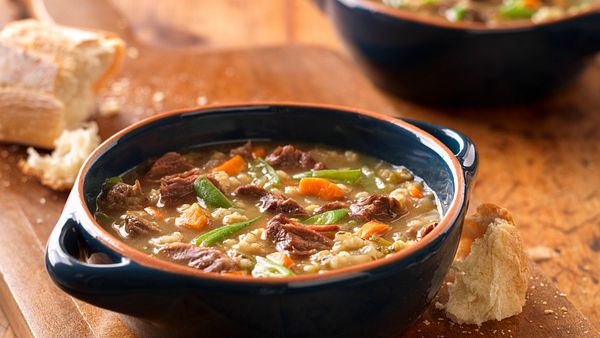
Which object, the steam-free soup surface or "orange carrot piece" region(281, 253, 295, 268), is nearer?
"orange carrot piece" region(281, 253, 295, 268)

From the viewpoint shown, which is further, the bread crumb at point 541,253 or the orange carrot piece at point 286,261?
the bread crumb at point 541,253

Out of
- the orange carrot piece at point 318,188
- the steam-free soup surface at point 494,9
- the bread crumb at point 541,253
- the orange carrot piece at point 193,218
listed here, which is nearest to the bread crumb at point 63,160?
the orange carrot piece at point 193,218

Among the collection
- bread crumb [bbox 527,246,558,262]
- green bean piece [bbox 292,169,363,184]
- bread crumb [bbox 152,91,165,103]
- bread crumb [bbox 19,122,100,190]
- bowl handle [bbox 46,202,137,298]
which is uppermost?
A: bowl handle [bbox 46,202,137,298]

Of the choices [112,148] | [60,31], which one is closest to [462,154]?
[112,148]

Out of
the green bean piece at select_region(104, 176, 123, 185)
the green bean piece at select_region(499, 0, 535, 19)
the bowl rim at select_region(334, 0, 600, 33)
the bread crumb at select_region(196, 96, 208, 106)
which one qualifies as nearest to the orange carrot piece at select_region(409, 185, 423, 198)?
the green bean piece at select_region(104, 176, 123, 185)

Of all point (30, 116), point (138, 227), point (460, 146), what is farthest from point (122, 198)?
point (30, 116)

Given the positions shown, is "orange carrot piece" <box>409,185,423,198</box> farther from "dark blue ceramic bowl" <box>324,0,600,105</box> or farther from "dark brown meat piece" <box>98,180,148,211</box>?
"dark blue ceramic bowl" <box>324,0,600,105</box>

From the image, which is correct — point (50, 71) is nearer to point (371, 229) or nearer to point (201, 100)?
point (201, 100)

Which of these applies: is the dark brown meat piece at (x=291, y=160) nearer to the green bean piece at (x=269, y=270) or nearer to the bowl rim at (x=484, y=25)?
the green bean piece at (x=269, y=270)
